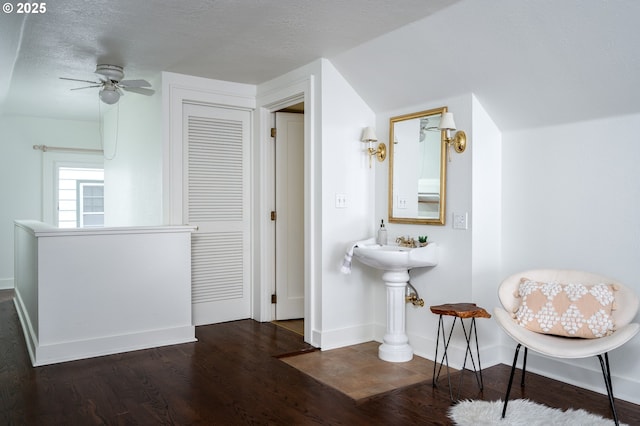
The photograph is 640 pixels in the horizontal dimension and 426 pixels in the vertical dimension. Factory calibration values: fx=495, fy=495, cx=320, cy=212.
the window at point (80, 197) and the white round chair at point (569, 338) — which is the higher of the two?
the window at point (80, 197)

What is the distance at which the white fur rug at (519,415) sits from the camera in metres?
2.51

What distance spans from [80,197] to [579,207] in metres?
6.48

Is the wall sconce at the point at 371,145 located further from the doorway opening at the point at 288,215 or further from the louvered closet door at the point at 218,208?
the louvered closet door at the point at 218,208

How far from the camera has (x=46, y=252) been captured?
3.51 meters

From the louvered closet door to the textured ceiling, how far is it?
18.6 inches

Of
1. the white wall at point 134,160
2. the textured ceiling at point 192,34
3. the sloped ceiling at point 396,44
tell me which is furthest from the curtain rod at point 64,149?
the sloped ceiling at point 396,44

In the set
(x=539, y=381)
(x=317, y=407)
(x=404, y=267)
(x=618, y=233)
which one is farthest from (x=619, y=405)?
(x=317, y=407)

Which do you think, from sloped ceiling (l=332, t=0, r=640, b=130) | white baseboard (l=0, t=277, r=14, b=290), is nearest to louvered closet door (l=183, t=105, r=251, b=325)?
sloped ceiling (l=332, t=0, r=640, b=130)

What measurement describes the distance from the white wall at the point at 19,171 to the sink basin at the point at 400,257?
17.1 ft

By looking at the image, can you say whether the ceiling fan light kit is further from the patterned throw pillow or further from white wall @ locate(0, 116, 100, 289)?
the patterned throw pillow

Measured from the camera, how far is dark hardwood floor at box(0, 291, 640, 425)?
2.62m

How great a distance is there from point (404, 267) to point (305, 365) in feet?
3.22

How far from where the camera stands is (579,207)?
307cm

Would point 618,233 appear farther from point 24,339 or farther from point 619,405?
point 24,339
